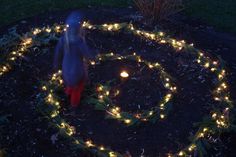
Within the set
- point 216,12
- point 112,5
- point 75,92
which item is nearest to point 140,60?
point 75,92

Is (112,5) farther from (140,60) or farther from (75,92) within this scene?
(75,92)

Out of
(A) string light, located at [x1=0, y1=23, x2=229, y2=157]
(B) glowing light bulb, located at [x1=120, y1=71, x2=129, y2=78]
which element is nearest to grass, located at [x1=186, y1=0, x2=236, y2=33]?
(A) string light, located at [x1=0, y1=23, x2=229, y2=157]

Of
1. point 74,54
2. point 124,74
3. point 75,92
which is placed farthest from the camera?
point 124,74

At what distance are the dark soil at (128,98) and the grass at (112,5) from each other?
433 millimetres

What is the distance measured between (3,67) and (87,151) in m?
2.61

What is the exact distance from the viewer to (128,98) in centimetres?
721

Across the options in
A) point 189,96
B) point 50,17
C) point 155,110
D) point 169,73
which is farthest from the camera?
point 50,17

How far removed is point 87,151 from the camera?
6074mm

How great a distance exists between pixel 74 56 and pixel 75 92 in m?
0.59

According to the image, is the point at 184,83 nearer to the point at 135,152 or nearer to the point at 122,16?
the point at 135,152

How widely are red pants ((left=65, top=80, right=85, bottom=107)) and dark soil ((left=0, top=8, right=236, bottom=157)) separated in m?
0.15

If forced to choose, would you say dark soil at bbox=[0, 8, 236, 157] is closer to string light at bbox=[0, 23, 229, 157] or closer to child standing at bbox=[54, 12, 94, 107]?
string light at bbox=[0, 23, 229, 157]

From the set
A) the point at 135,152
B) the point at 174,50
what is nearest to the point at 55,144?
the point at 135,152

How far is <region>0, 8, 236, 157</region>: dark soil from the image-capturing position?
6.29 m
